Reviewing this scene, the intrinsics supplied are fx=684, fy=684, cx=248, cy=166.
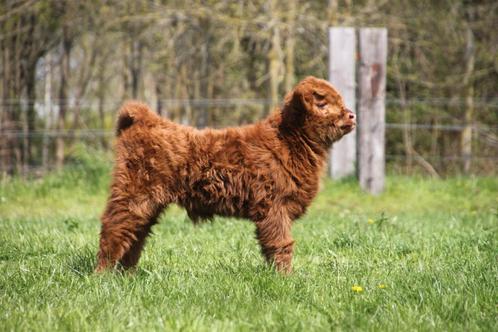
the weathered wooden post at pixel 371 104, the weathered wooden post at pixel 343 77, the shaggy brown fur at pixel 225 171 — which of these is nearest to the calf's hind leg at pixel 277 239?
the shaggy brown fur at pixel 225 171

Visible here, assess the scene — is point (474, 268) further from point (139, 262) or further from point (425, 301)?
point (139, 262)

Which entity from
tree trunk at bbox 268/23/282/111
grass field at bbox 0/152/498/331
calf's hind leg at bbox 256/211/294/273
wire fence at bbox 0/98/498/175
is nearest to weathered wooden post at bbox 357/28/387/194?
grass field at bbox 0/152/498/331

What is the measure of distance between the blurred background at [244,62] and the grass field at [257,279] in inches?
265

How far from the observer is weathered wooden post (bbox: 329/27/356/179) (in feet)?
35.5

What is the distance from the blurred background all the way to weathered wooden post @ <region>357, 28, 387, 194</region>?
3984 millimetres

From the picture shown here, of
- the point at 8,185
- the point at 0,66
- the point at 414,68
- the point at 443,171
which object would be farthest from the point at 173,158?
the point at 414,68

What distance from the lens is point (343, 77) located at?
35.6ft

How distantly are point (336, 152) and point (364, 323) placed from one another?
7.39 meters

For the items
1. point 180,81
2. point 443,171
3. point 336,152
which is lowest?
point 443,171

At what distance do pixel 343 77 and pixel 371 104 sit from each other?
0.73m

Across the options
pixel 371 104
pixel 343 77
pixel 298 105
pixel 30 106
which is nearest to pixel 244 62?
pixel 30 106

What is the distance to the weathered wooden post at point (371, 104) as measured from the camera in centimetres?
1040

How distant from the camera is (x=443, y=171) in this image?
16.4 meters

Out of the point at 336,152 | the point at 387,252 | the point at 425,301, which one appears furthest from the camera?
the point at 336,152
